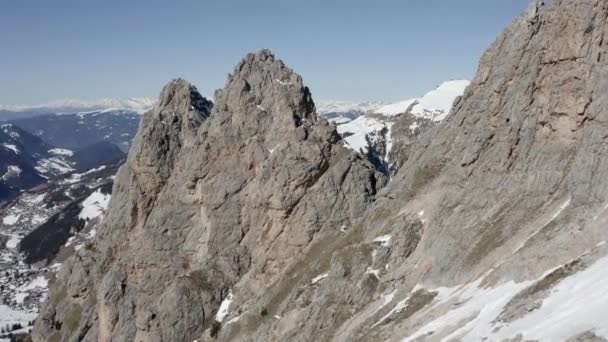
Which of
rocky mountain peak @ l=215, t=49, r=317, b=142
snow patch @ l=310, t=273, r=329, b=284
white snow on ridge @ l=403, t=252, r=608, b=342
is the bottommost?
snow patch @ l=310, t=273, r=329, b=284

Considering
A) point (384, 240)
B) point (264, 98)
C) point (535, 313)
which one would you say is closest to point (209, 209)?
point (264, 98)

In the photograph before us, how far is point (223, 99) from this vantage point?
119875 millimetres

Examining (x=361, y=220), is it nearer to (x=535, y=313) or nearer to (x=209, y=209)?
(x=209, y=209)

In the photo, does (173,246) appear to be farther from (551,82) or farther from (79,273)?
(551,82)

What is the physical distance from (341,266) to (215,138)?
4982 cm

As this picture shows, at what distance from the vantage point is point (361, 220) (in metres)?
88.5

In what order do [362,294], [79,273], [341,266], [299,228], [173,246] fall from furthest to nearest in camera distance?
[79,273]
[173,246]
[299,228]
[341,266]
[362,294]

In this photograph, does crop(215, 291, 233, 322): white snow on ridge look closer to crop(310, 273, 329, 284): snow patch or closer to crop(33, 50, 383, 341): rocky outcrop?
crop(33, 50, 383, 341): rocky outcrop

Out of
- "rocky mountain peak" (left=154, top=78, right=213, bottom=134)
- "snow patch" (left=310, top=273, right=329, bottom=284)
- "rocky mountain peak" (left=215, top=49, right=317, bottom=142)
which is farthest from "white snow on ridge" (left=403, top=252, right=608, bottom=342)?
"rocky mountain peak" (left=154, top=78, right=213, bottom=134)

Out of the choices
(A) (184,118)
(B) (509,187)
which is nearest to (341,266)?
(B) (509,187)

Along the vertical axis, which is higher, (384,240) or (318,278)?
(384,240)

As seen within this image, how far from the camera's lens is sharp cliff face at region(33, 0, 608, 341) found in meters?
54.9

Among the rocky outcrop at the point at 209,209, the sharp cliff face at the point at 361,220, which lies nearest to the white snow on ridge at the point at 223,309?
the sharp cliff face at the point at 361,220

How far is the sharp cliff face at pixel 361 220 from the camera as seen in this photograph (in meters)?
54.9
